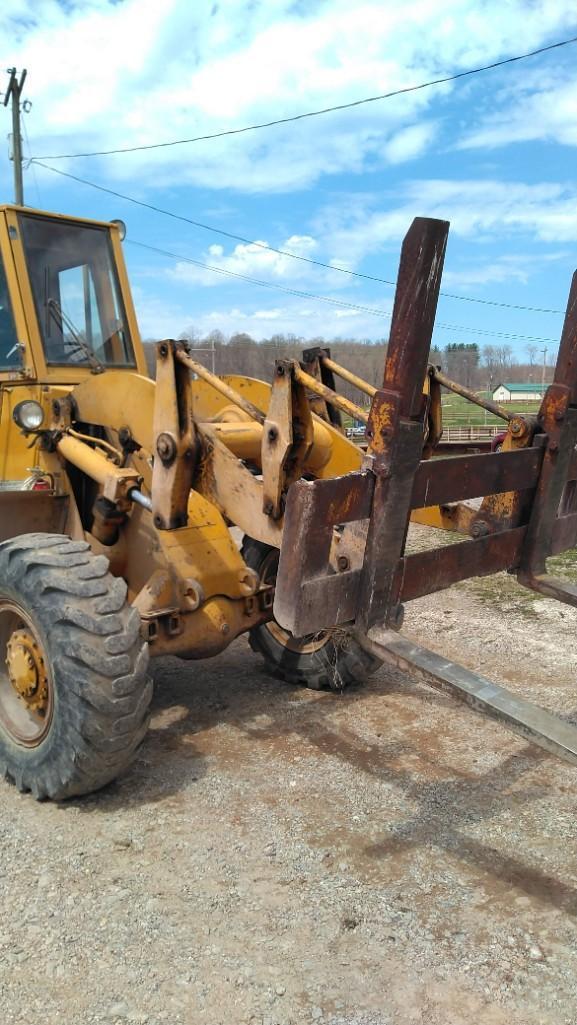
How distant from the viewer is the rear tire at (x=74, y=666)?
3.61m

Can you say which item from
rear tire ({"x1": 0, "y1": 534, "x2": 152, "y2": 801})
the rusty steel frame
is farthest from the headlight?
the rusty steel frame

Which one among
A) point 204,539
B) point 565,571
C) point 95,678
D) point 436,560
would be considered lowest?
point 565,571

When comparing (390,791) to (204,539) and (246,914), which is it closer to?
(246,914)

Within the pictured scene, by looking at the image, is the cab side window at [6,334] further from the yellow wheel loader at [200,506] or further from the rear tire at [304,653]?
the rear tire at [304,653]

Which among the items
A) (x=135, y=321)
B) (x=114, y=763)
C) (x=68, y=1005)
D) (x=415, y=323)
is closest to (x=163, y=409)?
(x=415, y=323)

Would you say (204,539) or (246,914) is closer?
(246,914)

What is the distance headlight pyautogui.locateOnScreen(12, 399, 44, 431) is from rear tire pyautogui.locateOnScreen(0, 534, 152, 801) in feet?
2.73

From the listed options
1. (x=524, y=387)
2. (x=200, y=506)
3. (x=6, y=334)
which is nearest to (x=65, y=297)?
(x=6, y=334)

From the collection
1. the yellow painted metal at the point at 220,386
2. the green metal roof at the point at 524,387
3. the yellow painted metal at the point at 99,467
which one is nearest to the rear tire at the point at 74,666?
the yellow painted metal at the point at 99,467

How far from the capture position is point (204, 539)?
463 cm

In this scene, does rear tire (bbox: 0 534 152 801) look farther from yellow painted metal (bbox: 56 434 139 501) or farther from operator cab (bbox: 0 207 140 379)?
operator cab (bbox: 0 207 140 379)

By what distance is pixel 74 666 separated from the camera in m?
3.62

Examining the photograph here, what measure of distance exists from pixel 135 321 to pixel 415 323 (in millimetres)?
3181

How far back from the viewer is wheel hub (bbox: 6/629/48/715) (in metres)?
4.03
